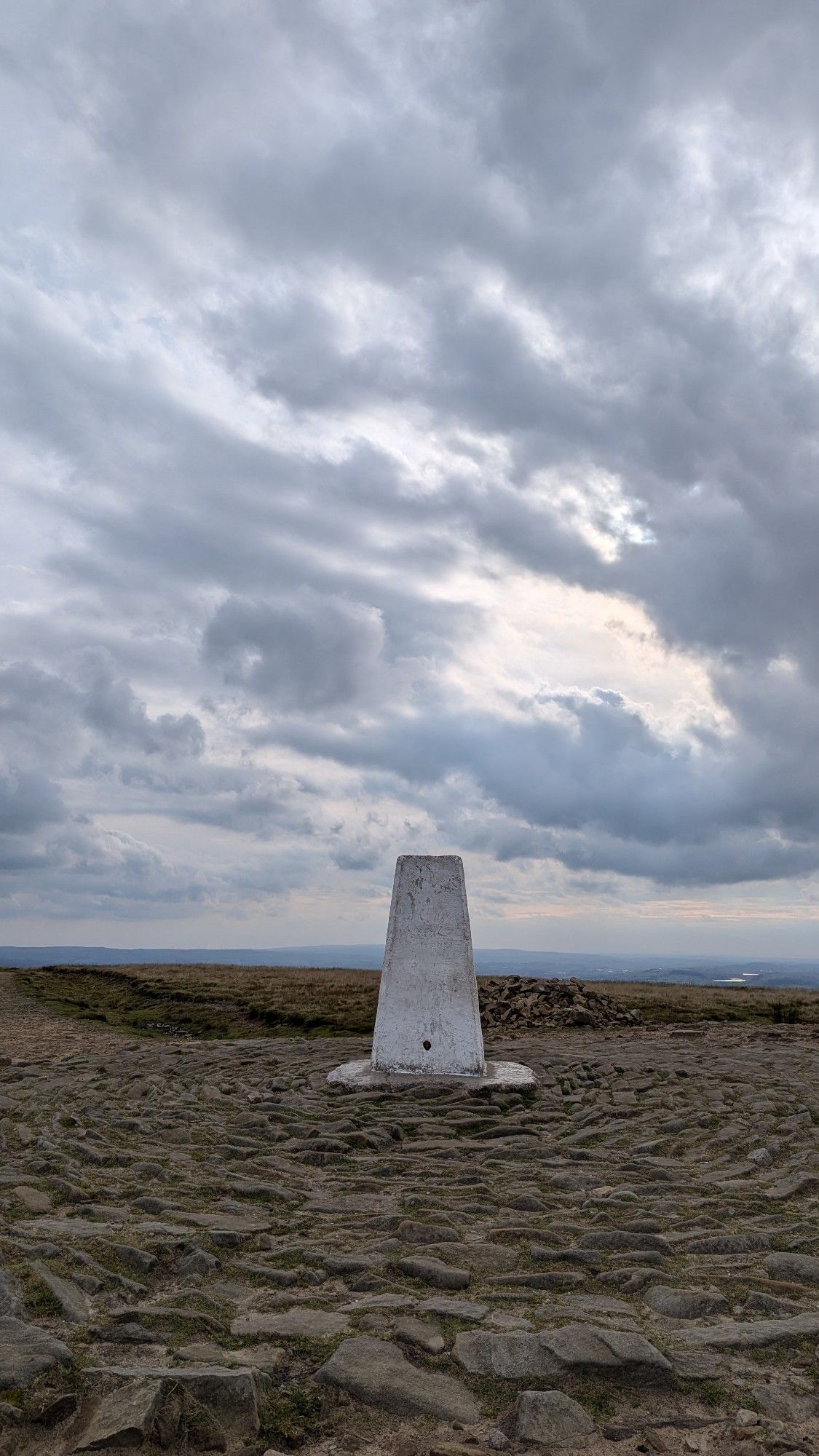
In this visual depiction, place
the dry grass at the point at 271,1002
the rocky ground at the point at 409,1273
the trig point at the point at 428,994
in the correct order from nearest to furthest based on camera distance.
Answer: the rocky ground at the point at 409,1273, the trig point at the point at 428,994, the dry grass at the point at 271,1002

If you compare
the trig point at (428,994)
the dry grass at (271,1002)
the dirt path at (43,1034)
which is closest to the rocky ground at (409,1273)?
the trig point at (428,994)

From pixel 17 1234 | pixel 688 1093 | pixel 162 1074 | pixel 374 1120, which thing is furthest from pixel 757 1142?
pixel 162 1074

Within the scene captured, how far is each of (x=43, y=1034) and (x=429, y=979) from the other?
48.2 ft

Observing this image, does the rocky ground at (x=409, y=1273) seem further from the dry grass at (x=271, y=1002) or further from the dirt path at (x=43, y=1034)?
the dry grass at (x=271, y=1002)

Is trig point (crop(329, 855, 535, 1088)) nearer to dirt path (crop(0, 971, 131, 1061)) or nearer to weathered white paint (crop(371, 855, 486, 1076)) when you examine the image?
weathered white paint (crop(371, 855, 486, 1076))

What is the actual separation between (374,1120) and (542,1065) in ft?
15.8

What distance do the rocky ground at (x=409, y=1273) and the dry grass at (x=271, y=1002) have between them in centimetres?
1227

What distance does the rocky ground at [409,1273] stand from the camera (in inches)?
167

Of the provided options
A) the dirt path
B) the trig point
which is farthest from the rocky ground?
the dirt path

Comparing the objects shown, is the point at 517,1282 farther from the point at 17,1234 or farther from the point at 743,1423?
the point at 17,1234

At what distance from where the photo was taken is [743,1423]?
14.0 feet

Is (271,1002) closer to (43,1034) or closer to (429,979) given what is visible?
(43,1034)

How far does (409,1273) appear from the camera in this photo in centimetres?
611

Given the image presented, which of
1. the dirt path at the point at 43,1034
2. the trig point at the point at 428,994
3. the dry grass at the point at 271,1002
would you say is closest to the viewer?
the trig point at the point at 428,994
